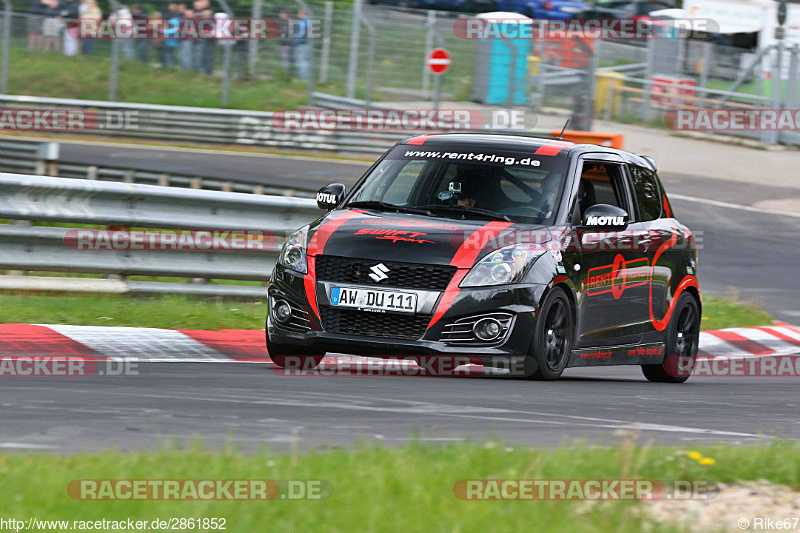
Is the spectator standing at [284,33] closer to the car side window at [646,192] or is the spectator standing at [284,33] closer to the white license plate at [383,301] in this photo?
the car side window at [646,192]

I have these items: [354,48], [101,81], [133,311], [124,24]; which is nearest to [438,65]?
[354,48]

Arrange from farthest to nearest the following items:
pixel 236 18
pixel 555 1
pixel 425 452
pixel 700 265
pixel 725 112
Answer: pixel 555 1 → pixel 725 112 → pixel 236 18 → pixel 700 265 → pixel 425 452

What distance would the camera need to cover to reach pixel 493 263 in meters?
8.17

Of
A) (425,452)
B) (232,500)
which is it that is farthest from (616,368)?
(232,500)

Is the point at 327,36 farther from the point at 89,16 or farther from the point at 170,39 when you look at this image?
the point at 89,16

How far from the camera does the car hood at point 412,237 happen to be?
26.7ft

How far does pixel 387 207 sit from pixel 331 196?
0.43 m

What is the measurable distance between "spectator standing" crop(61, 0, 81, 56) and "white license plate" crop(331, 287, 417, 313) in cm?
2113

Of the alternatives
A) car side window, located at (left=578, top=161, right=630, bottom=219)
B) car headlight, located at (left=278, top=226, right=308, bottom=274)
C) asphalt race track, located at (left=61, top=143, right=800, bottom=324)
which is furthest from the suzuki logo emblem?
asphalt race track, located at (left=61, top=143, right=800, bottom=324)

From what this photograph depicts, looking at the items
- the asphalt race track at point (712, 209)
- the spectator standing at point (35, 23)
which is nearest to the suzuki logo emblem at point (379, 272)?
the asphalt race track at point (712, 209)

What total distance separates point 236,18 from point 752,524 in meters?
23.8

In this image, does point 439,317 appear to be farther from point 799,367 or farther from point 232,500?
point 799,367

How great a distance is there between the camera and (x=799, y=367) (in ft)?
39.3

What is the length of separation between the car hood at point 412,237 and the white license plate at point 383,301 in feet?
0.67
